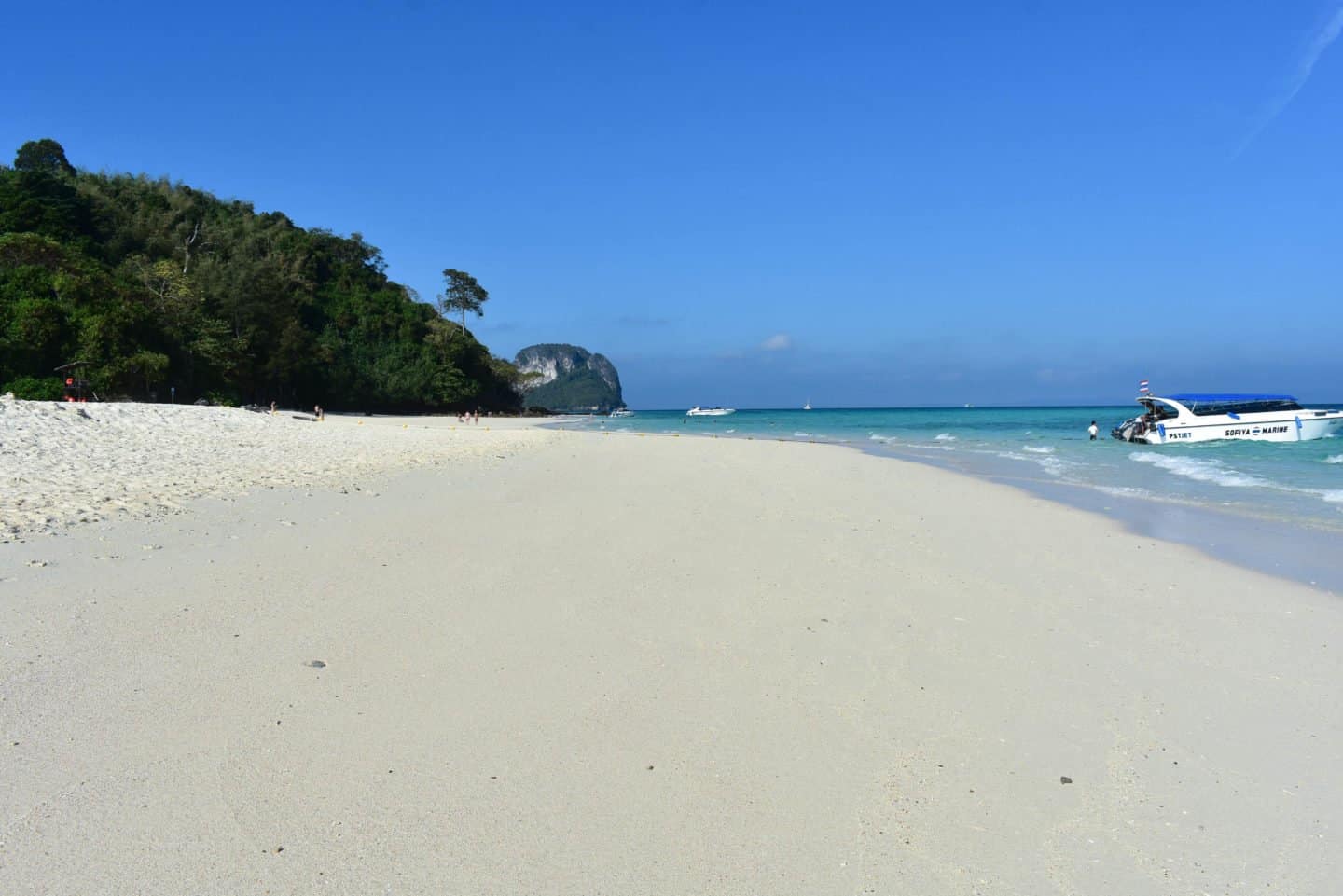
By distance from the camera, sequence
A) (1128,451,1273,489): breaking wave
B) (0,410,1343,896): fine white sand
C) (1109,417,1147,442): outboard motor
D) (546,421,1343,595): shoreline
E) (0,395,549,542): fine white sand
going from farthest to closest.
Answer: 1. (1109,417,1147,442): outboard motor
2. (1128,451,1273,489): breaking wave
3. (0,395,549,542): fine white sand
4. (546,421,1343,595): shoreline
5. (0,410,1343,896): fine white sand

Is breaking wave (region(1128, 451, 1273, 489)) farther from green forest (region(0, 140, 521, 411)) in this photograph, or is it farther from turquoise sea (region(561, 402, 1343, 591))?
green forest (region(0, 140, 521, 411))

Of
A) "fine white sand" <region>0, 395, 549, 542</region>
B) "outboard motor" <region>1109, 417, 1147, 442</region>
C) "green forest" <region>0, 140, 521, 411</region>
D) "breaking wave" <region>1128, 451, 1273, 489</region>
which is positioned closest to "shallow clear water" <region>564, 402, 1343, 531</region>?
"breaking wave" <region>1128, 451, 1273, 489</region>

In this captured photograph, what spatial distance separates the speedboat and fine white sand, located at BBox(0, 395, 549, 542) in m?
29.3

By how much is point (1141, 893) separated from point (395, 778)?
2.77m

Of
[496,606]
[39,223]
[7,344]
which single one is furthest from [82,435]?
[39,223]

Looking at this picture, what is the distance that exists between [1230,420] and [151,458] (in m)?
39.5

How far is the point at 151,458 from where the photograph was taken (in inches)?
490

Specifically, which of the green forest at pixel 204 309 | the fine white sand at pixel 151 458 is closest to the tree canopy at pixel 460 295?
the green forest at pixel 204 309

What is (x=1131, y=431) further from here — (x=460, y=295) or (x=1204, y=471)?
(x=460, y=295)

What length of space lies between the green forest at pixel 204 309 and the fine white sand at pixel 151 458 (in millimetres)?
15196

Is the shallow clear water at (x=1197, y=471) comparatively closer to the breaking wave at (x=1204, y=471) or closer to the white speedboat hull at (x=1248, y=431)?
the breaking wave at (x=1204, y=471)

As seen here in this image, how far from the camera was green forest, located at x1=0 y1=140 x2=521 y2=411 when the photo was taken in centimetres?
3203

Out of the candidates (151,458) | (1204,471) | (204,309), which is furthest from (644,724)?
(204,309)

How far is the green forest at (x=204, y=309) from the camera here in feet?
105
